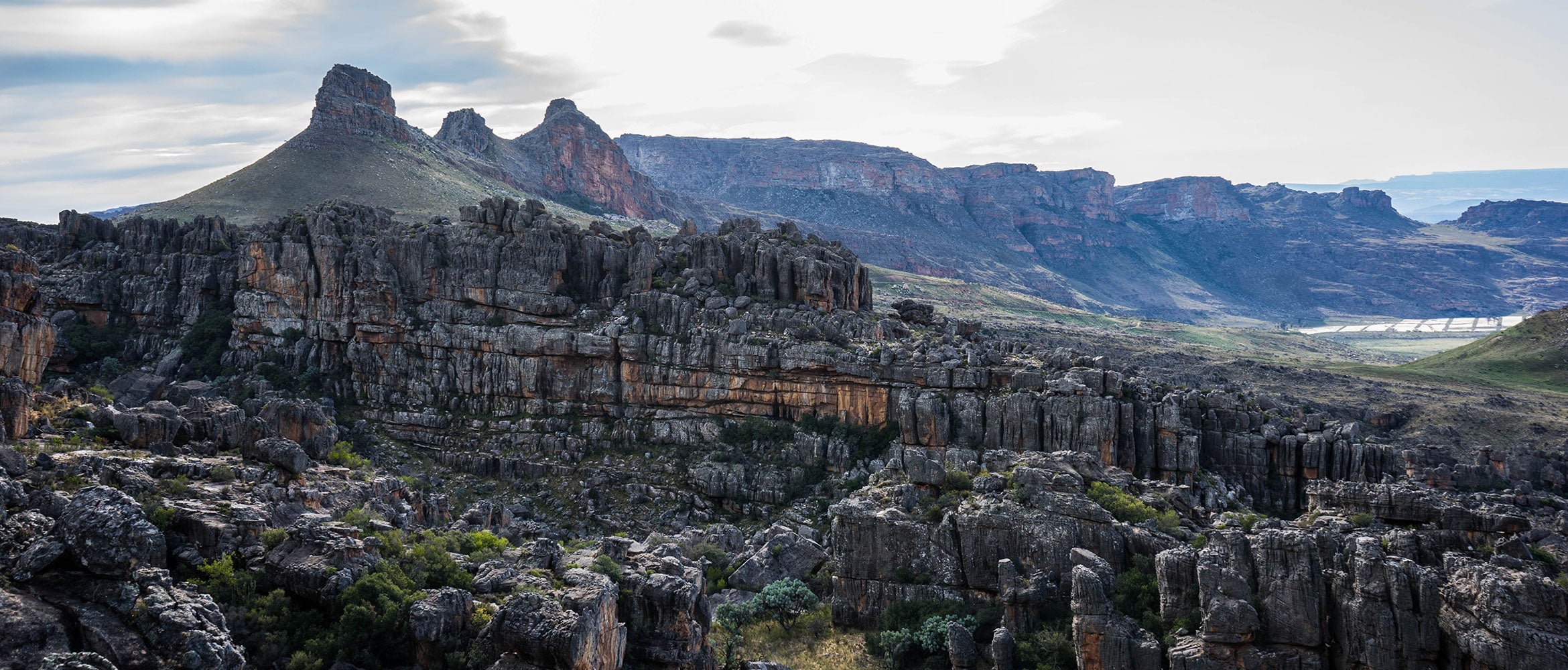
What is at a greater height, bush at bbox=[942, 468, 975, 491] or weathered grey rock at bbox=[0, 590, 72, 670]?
weathered grey rock at bbox=[0, 590, 72, 670]

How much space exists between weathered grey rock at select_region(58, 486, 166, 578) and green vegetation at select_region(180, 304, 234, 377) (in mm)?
47771

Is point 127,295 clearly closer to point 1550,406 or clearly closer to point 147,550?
point 147,550

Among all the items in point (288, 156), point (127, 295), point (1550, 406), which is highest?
point (288, 156)

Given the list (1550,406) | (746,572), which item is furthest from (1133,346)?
(746,572)

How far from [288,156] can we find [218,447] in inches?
4486

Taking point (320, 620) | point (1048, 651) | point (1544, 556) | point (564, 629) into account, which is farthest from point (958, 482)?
point (320, 620)

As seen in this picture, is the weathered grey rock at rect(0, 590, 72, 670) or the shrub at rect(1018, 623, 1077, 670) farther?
the shrub at rect(1018, 623, 1077, 670)

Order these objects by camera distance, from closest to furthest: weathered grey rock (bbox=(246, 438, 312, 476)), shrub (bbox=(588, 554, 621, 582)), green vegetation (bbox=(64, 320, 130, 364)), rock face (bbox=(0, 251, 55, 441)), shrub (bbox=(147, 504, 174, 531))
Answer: shrub (bbox=(147, 504, 174, 531)) → shrub (bbox=(588, 554, 621, 582)) → rock face (bbox=(0, 251, 55, 441)) → weathered grey rock (bbox=(246, 438, 312, 476)) → green vegetation (bbox=(64, 320, 130, 364))

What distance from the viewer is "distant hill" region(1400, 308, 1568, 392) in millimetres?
88875

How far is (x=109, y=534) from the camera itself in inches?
730

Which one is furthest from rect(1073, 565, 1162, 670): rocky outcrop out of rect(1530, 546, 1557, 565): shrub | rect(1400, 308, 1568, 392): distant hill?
rect(1400, 308, 1568, 392): distant hill

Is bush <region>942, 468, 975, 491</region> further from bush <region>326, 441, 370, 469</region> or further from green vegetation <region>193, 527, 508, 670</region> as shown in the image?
bush <region>326, 441, 370, 469</region>

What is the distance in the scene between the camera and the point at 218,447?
2792cm

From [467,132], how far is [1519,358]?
6329 inches
